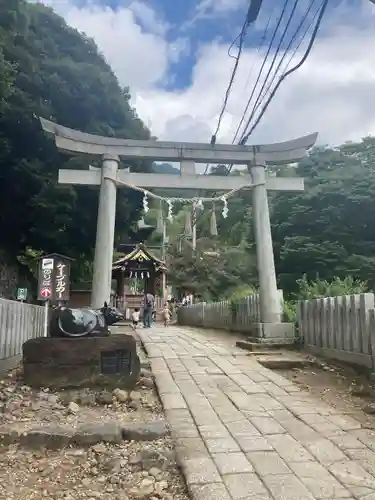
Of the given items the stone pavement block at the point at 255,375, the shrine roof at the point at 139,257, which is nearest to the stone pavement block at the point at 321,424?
the stone pavement block at the point at 255,375

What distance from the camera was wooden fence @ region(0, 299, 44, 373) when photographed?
256 inches

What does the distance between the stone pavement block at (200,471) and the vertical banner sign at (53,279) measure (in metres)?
5.56

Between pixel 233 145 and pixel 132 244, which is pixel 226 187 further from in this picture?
pixel 132 244

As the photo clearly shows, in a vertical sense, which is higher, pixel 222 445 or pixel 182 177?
pixel 182 177

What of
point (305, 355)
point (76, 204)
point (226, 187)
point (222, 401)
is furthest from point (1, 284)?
point (222, 401)

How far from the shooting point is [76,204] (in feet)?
52.3

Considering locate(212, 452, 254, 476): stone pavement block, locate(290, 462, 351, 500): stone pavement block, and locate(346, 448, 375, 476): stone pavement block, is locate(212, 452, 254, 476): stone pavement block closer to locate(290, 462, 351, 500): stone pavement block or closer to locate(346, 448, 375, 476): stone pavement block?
locate(290, 462, 351, 500): stone pavement block

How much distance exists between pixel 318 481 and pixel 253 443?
80cm

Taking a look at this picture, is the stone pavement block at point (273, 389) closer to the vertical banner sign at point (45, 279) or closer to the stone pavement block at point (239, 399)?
the stone pavement block at point (239, 399)

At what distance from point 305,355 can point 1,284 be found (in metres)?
12.6

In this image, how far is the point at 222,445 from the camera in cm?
374

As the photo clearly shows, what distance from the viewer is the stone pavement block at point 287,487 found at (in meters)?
2.86

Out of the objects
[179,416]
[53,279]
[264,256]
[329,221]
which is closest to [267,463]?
[179,416]

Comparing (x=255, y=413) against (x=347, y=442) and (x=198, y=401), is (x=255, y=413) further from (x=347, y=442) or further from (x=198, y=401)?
(x=347, y=442)
